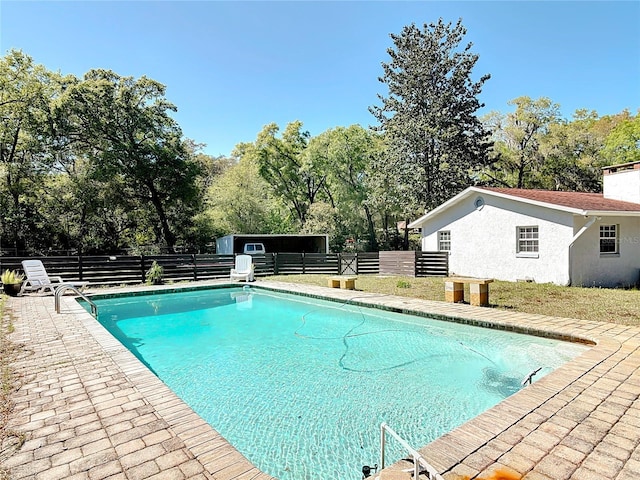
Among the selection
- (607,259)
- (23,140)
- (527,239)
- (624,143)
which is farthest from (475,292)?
(624,143)

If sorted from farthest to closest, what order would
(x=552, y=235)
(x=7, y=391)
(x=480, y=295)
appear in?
(x=552, y=235), (x=480, y=295), (x=7, y=391)

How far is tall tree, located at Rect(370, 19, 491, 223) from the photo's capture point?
21.2 metres

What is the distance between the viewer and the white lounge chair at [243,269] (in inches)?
559

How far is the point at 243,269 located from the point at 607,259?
1270 cm

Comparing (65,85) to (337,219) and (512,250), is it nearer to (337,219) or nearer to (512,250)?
(337,219)

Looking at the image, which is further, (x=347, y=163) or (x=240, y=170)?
(x=240, y=170)

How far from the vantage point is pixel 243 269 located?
Result: 1481 centimetres

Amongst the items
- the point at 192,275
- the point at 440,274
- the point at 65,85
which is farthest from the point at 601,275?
the point at 65,85

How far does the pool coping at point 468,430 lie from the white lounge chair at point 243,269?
30.7 feet

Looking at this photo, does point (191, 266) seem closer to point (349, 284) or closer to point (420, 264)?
point (349, 284)

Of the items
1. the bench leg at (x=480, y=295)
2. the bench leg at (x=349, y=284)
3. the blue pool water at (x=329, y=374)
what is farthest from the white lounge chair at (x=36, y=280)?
the bench leg at (x=480, y=295)

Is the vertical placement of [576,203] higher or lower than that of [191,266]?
higher

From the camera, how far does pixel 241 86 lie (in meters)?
18.6

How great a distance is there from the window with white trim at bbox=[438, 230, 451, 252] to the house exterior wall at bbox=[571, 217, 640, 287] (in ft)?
15.6
